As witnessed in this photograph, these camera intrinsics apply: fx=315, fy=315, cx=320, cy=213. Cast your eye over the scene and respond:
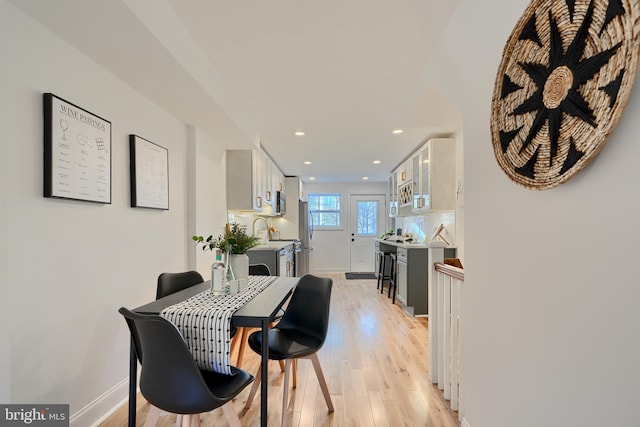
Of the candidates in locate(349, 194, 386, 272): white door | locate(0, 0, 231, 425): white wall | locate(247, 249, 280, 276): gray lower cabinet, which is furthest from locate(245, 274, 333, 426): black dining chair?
locate(349, 194, 386, 272): white door

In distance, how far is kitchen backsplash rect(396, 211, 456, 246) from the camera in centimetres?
426

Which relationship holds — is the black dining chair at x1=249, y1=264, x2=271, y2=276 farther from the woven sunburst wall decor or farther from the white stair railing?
the woven sunburst wall decor

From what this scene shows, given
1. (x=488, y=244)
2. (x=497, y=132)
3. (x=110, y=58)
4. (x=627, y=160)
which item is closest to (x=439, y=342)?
(x=488, y=244)

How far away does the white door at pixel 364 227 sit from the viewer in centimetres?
853

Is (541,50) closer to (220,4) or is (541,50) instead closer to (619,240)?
(619,240)

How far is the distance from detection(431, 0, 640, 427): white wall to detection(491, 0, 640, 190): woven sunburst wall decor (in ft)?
0.15

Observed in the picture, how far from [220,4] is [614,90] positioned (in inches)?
70.9

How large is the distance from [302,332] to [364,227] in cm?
659

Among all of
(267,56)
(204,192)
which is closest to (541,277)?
(267,56)

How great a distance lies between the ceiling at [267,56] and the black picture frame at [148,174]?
400 mm

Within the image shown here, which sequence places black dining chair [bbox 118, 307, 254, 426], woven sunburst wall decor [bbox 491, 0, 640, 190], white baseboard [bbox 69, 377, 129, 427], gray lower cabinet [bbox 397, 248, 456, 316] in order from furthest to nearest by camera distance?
1. gray lower cabinet [bbox 397, 248, 456, 316]
2. white baseboard [bbox 69, 377, 129, 427]
3. black dining chair [bbox 118, 307, 254, 426]
4. woven sunburst wall decor [bbox 491, 0, 640, 190]

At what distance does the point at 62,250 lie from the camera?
66.5 inches

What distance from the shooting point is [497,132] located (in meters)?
1.31

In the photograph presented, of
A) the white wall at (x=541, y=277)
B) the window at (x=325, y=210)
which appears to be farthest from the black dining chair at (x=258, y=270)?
the window at (x=325, y=210)
